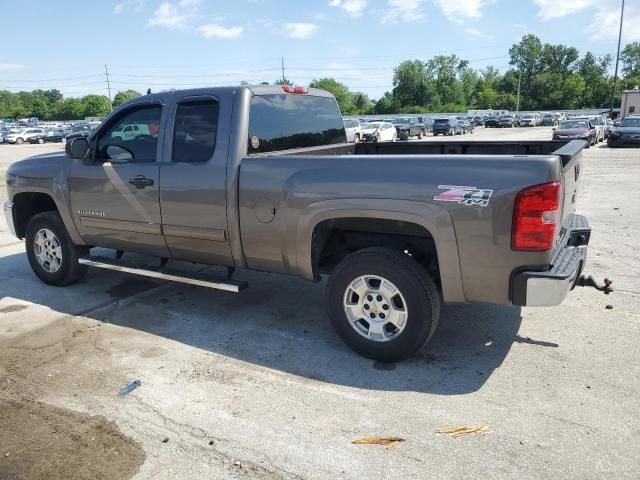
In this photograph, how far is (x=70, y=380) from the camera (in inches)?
152

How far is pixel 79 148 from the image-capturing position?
5.05 meters

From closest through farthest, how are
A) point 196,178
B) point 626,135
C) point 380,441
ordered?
point 380,441, point 196,178, point 626,135

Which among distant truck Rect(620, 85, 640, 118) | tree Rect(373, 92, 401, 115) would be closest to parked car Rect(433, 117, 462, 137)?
distant truck Rect(620, 85, 640, 118)

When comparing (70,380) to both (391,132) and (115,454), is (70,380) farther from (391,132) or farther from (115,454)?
(391,132)

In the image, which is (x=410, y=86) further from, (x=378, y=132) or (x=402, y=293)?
(x=402, y=293)

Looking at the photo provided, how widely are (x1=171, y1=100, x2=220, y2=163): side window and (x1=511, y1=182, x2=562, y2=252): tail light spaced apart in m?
2.45

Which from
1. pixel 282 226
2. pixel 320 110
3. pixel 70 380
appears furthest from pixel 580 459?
pixel 320 110

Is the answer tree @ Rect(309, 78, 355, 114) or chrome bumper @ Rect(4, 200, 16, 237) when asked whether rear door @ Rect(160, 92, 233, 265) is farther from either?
tree @ Rect(309, 78, 355, 114)

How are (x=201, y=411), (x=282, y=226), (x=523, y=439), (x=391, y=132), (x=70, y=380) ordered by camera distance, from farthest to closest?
(x=391, y=132), (x=282, y=226), (x=70, y=380), (x=201, y=411), (x=523, y=439)

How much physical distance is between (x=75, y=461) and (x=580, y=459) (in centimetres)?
271

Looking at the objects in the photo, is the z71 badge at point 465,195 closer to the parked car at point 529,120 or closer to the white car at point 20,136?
the white car at point 20,136

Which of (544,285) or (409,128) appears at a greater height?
(409,128)

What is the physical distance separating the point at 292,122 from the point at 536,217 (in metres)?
2.50

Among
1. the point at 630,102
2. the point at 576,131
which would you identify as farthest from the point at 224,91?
the point at 630,102
